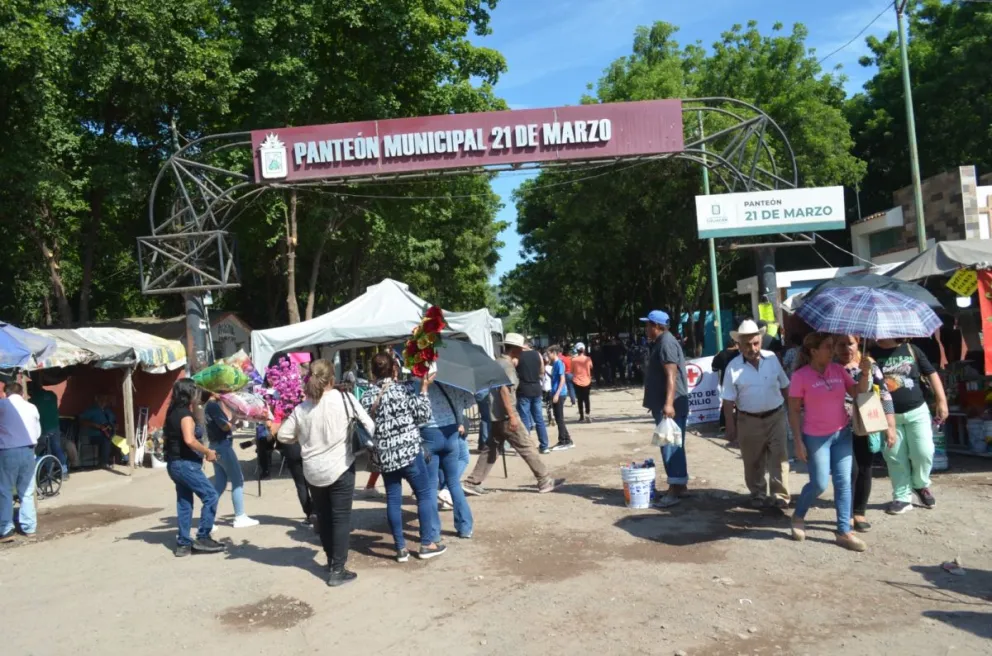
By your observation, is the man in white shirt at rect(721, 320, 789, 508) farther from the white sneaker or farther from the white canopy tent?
the white canopy tent

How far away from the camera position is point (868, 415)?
248 inches

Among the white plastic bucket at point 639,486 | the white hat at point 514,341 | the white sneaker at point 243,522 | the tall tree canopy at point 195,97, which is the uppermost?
the tall tree canopy at point 195,97

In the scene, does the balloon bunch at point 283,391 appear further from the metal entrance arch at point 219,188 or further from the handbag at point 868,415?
the handbag at point 868,415

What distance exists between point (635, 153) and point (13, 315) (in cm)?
2507

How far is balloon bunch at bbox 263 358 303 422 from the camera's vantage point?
9.66 m

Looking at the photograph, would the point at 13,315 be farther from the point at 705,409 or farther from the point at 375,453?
the point at 375,453

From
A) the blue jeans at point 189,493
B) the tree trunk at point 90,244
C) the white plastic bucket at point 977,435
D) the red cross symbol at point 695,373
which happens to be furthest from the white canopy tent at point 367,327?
the tree trunk at point 90,244

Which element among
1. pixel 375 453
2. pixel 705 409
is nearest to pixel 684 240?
pixel 705 409

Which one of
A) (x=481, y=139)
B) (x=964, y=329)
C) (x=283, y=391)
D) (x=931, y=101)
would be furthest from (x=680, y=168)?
(x=283, y=391)

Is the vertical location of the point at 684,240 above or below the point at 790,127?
below

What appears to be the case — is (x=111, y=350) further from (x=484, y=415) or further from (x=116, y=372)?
(x=484, y=415)

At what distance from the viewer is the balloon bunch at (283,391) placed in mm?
9664

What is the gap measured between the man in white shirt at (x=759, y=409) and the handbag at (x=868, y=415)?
1063 mm

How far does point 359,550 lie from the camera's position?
7.14 metres
